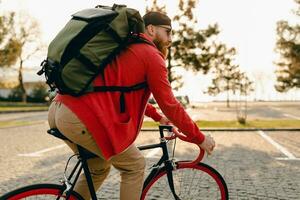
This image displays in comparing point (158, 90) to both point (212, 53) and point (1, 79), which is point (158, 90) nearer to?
point (212, 53)

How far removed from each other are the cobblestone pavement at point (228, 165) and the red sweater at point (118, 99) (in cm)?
292

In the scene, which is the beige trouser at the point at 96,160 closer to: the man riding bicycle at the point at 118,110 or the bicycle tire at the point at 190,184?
the man riding bicycle at the point at 118,110

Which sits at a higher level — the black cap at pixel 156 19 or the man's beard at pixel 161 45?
the black cap at pixel 156 19

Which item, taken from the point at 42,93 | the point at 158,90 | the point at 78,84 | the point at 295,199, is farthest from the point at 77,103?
the point at 42,93

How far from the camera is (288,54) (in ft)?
151

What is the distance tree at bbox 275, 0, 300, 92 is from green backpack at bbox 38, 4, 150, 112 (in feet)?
131

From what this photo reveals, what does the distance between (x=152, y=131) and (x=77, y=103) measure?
42.8ft

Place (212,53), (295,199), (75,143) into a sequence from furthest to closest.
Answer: (212,53) < (295,199) < (75,143)

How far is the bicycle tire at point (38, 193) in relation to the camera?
7.75 feet

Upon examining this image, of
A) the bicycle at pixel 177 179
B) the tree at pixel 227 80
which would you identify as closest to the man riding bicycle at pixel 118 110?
the bicycle at pixel 177 179

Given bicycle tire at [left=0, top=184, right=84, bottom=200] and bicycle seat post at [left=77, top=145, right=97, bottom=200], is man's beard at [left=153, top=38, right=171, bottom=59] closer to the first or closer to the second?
bicycle seat post at [left=77, top=145, right=97, bottom=200]

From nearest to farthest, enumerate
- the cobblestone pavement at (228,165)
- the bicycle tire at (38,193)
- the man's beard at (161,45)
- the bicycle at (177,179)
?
the bicycle tire at (38,193) → the man's beard at (161,45) → the bicycle at (177,179) → the cobblestone pavement at (228,165)

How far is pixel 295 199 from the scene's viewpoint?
5.13m

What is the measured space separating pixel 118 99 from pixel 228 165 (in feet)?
18.3
